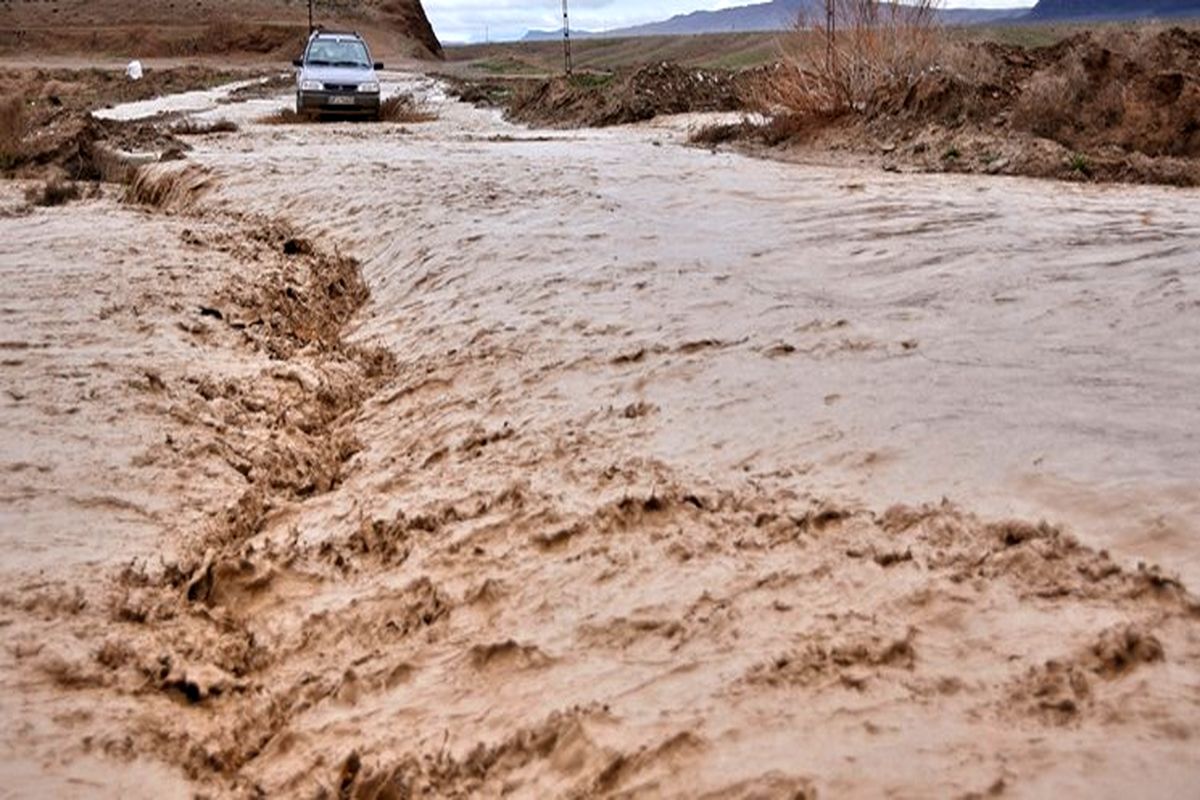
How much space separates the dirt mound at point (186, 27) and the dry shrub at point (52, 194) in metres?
47.4

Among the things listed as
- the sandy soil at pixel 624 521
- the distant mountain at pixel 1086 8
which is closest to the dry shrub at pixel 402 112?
the sandy soil at pixel 624 521

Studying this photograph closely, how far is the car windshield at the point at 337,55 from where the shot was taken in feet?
72.8

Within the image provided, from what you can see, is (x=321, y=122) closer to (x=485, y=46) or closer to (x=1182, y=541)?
(x=1182, y=541)

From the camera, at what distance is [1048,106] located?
12.4 m

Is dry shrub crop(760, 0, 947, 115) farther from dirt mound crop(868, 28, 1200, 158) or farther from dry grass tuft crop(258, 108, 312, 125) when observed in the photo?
dry grass tuft crop(258, 108, 312, 125)

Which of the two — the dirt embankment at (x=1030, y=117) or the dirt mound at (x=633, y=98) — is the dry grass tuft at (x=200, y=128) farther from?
the dirt embankment at (x=1030, y=117)

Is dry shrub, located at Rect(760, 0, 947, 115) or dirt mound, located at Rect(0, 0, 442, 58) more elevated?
dirt mound, located at Rect(0, 0, 442, 58)

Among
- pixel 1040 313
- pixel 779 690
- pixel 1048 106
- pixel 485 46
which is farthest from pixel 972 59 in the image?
pixel 485 46

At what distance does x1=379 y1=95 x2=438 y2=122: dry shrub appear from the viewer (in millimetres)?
22266

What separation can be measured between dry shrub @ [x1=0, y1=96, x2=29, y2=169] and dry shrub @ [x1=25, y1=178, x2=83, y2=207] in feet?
8.99

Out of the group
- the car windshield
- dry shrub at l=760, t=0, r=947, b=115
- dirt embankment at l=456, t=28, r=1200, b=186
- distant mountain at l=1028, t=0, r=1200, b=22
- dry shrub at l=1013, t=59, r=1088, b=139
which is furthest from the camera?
distant mountain at l=1028, t=0, r=1200, b=22

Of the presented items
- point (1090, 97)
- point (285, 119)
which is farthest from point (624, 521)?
point (285, 119)

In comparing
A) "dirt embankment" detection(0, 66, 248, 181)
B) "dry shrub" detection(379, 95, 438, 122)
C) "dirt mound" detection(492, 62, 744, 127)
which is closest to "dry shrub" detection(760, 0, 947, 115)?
"dirt mound" detection(492, 62, 744, 127)

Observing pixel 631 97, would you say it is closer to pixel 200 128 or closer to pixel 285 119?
pixel 285 119
